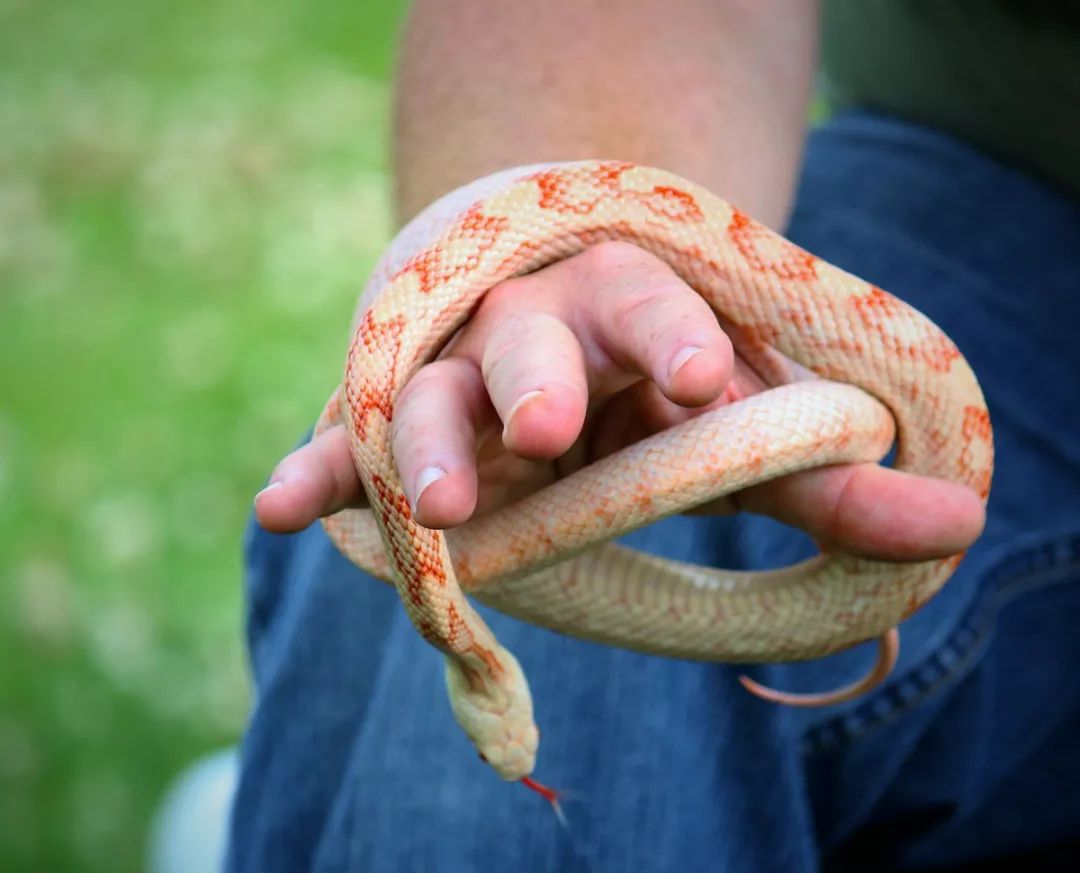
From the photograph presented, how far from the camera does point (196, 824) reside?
4.84 feet

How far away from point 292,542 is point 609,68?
505 millimetres

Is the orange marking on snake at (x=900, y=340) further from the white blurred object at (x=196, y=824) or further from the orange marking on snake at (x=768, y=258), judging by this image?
the white blurred object at (x=196, y=824)

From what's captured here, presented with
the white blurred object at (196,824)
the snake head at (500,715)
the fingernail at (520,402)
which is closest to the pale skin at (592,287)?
the fingernail at (520,402)

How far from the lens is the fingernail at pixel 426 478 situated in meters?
0.59

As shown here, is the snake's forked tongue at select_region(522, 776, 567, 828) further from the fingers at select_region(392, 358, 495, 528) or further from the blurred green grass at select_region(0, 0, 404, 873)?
the blurred green grass at select_region(0, 0, 404, 873)

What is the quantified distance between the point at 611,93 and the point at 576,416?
1.79 feet

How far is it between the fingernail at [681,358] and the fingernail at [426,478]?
4.6 inches

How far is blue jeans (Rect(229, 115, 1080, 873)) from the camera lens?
930 mm

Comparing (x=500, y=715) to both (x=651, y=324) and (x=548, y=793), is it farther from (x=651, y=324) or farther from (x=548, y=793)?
(x=651, y=324)

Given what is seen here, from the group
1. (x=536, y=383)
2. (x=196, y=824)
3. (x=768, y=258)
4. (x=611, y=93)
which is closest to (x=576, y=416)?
(x=536, y=383)

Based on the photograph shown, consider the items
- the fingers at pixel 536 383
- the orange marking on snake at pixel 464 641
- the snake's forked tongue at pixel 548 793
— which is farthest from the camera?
the snake's forked tongue at pixel 548 793

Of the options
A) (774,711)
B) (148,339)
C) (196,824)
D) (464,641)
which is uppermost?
(464,641)

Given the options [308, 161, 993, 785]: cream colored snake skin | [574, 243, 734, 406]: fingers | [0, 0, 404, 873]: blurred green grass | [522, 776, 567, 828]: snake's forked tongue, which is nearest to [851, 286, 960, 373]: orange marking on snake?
[308, 161, 993, 785]: cream colored snake skin

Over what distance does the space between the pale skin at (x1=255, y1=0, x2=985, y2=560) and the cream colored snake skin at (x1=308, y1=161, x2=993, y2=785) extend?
3 cm
